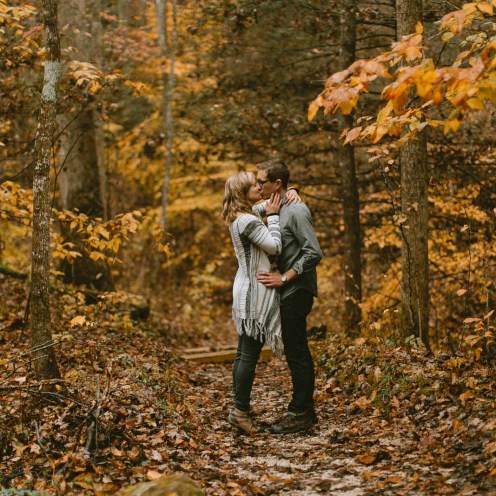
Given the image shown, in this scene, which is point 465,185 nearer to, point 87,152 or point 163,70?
point 87,152

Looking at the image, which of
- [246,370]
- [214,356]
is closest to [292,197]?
[246,370]

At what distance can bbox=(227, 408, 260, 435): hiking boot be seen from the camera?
576 cm

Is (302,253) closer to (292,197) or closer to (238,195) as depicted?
(292,197)

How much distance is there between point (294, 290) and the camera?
224 inches

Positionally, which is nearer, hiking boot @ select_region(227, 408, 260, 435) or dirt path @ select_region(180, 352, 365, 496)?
dirt path @ select_region(180, 352, 365, 496)

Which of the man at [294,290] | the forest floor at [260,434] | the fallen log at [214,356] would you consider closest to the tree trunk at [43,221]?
the forest floor at [260,434]

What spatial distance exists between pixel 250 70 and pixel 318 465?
8898 millimetres

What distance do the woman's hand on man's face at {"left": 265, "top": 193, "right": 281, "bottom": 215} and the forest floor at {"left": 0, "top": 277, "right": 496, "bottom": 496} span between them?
2154 mm

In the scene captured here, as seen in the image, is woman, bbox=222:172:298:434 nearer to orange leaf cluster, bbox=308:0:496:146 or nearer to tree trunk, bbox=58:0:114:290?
orange leaf cluster, bbox=308:0:496:146

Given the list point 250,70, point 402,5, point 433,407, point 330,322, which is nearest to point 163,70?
point 250,70

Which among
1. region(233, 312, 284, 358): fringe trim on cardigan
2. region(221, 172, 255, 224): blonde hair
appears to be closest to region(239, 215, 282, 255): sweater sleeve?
region(221, 172, 255, 224): blonde hair

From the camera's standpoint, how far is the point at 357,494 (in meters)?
4.02

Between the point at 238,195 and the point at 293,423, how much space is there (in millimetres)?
2283

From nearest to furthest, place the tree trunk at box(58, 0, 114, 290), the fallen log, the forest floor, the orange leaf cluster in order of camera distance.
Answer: the orange leaf cluster, the forest floor, the fallen log, the tree trunk at box(58, 0, 114, 290)
